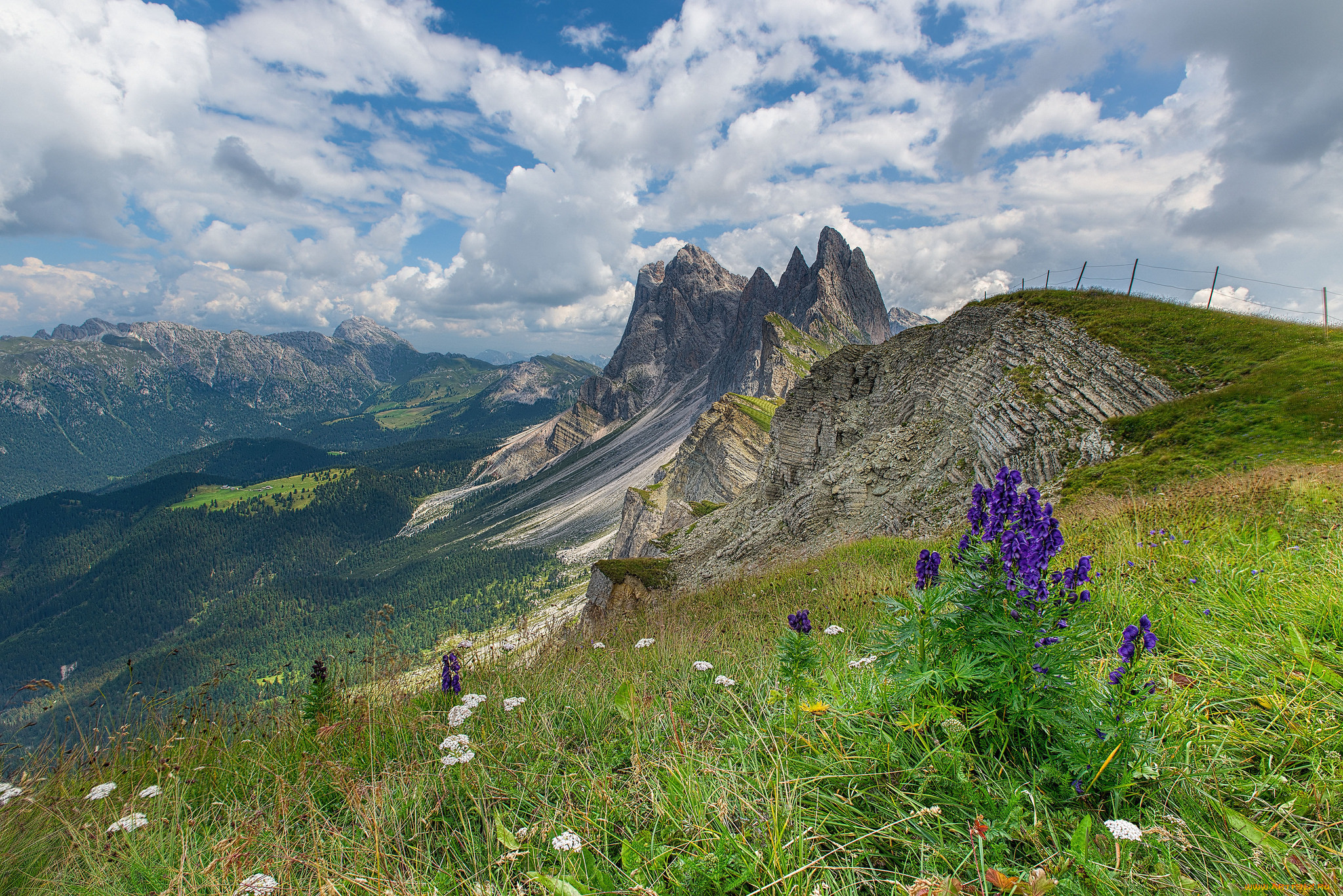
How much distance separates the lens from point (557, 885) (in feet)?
8.77

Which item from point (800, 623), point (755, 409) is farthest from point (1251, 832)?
point (755, 409)

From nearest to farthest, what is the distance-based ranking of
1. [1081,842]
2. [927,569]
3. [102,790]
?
[1081,842], [927,569], [102,790]

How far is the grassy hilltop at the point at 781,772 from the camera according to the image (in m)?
2.62

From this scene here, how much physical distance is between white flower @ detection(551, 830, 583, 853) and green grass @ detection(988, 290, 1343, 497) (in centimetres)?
1520

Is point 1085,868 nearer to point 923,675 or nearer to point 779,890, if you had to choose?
point 923,675

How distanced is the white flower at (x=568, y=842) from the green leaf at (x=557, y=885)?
131 millimetres

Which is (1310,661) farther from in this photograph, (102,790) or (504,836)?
(102,790)

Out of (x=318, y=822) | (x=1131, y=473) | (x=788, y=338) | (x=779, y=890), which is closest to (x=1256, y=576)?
(x=779, y=890)

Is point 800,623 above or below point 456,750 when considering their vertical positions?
above

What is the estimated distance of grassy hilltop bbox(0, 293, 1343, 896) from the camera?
262 cm

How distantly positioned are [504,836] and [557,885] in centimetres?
70

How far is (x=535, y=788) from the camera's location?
12.7ft

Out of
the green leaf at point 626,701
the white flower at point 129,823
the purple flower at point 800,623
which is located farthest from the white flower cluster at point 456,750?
the purple flower at point 800,623

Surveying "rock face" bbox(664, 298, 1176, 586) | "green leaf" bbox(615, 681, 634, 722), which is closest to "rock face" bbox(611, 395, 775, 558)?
"rock face" bbox(664, 298, 1176, 586)
